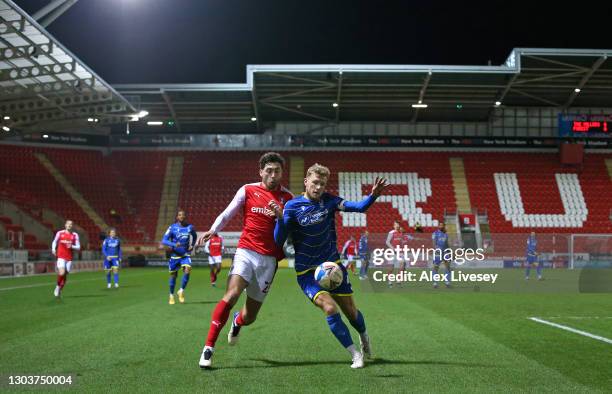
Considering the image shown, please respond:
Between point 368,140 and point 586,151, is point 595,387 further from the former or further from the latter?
point 586,151

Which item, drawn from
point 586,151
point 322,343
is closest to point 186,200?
point 586,151

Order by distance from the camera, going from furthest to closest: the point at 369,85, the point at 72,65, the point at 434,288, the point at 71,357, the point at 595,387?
the point at 369,85 < the point at 72,65 < the point at 434,288 < the point at 71,357 < the point at 595,387

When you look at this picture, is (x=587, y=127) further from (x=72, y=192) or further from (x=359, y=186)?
(x=72, y=192)

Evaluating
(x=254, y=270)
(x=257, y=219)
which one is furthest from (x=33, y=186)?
(x=254, y=270)

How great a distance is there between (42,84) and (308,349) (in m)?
24.6

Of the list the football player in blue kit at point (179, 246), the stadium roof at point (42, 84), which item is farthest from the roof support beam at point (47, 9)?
the football player in blue kit at point (179, 246)

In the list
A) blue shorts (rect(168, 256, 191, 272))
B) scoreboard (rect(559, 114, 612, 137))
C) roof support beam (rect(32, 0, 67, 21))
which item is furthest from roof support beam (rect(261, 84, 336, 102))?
blue shorts (rect(168, 256, 191, 272))

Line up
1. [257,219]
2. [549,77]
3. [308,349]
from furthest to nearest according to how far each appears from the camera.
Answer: [549,77] < [308,349] < [257,219]

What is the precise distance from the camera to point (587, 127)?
4206 cm

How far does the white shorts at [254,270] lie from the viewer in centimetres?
683

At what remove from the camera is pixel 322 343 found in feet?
27.9

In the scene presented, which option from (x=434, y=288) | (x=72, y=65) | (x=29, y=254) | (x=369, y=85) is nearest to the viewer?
(x=434, y=288)

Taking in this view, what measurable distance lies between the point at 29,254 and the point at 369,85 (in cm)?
2245

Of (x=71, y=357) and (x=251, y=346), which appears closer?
(x=71, y=357)
